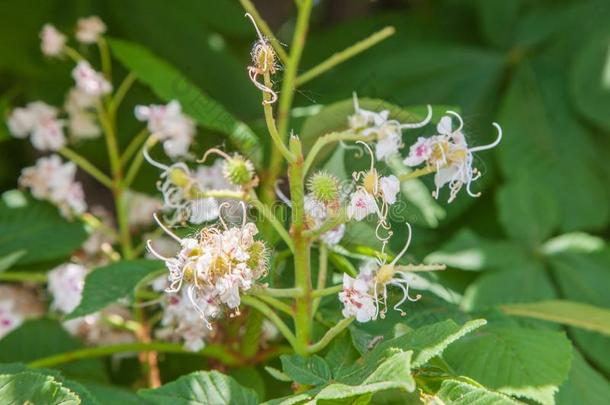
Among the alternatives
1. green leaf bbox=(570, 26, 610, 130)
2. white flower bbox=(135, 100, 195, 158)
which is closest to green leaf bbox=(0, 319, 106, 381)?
white flower bbox=(135, 100, 195, 158)

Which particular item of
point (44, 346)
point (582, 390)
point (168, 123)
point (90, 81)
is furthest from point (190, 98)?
point (582, 390)

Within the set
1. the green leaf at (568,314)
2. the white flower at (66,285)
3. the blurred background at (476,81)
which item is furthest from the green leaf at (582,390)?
the white flower at (66,285)

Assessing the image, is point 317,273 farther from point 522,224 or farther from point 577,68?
point 577,68

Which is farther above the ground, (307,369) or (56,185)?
(56,185)

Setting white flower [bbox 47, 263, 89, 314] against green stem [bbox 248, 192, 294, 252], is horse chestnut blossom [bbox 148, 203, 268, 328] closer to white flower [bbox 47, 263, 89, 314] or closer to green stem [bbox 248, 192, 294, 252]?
green stem [bbox 248, 192, 294, 252]

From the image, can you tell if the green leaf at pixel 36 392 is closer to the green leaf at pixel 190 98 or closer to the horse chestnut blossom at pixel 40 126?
the green leaf at pixel 190 98

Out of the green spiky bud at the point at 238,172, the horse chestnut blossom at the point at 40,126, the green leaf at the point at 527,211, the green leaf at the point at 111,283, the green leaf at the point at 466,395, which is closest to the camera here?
the green leaf at the point at 466,395

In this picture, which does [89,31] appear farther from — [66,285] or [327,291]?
[327,291]
